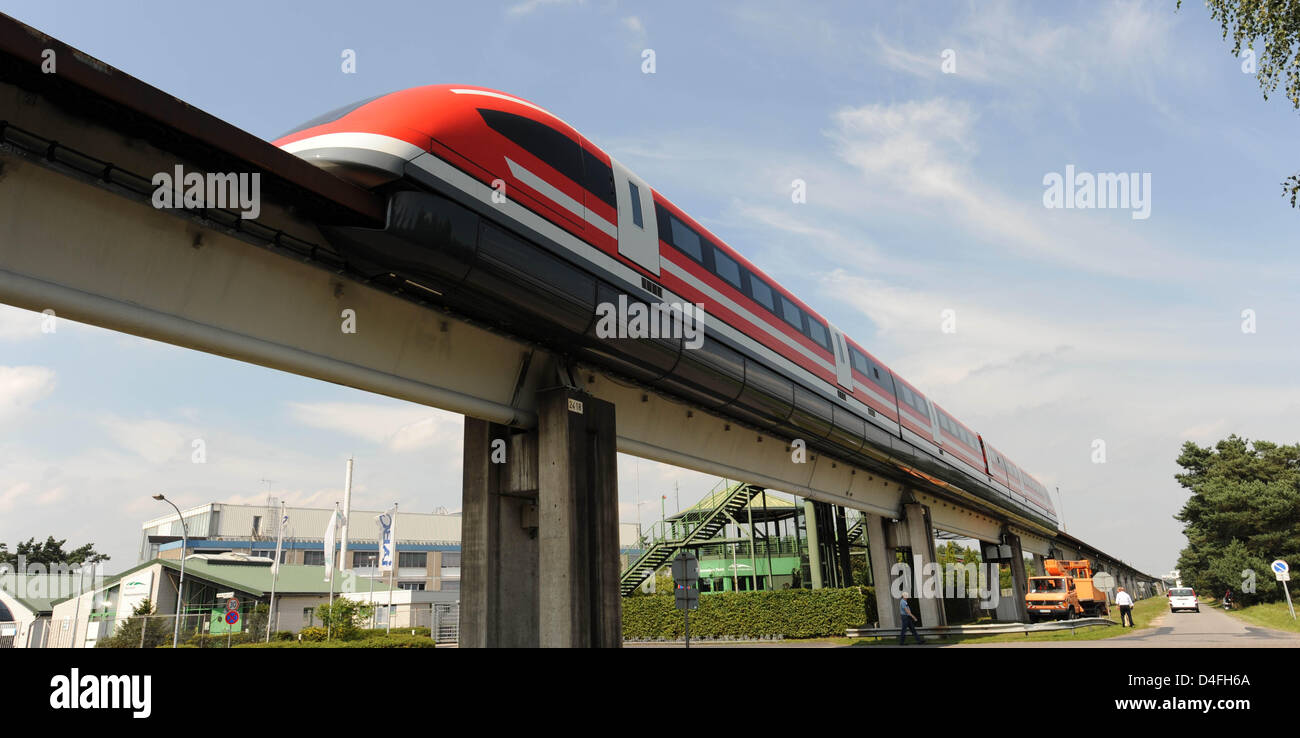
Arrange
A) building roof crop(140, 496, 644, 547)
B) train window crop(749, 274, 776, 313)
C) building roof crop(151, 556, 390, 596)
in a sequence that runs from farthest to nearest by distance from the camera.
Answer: building roof crop(140, 496, 644, 547)
building roof crop(151, 556, 390, 596)
train window crop(749, 274, 776, 313)

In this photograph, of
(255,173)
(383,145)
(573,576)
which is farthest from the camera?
(573,576)

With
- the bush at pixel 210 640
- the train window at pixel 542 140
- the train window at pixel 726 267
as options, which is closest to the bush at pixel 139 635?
the bush at pixel 210 640

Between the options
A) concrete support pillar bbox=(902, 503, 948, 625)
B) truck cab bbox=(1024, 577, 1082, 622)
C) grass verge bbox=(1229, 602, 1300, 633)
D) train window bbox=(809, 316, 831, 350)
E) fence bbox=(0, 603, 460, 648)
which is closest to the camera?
train window bbox=(809, 316, 831, 350)

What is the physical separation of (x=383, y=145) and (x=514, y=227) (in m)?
1.69

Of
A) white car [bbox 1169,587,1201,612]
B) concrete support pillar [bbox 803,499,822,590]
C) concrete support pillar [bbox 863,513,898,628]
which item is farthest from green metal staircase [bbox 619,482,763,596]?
white car [bbox 1169,587,1201,612]

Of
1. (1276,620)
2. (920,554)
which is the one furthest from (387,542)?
(1276,620)

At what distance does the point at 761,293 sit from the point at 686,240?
3043 millimetres

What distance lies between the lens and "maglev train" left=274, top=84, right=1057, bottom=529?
762 cm

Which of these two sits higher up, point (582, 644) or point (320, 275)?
point (320, 275)

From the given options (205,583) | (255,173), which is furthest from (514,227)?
(205,583)

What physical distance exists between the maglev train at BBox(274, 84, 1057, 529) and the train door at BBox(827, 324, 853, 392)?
89.3 inches

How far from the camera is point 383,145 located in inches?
295

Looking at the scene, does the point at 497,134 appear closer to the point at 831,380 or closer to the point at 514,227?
the point at 514,227

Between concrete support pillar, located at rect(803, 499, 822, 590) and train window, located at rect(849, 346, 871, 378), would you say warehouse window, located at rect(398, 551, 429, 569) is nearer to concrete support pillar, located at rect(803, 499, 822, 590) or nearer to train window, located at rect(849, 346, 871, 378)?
concrete support pillar, located at rect(803, 499, 822, 590)
